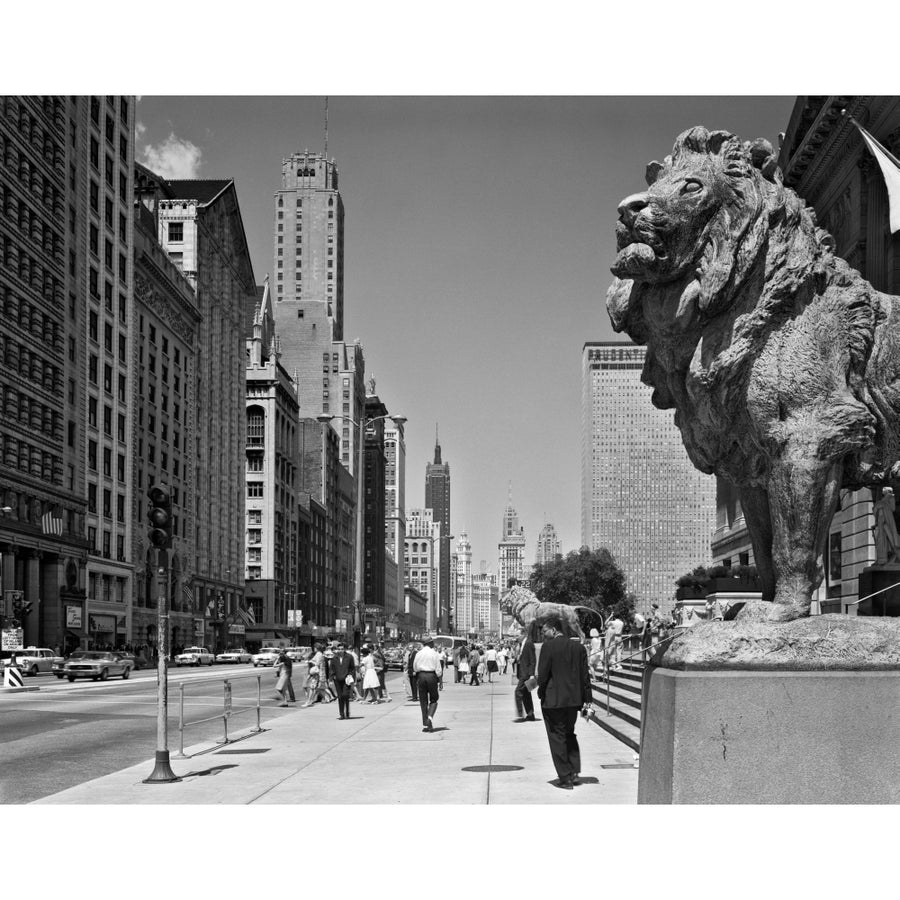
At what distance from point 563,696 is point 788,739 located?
246 inches

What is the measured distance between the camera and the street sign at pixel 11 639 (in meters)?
48.5

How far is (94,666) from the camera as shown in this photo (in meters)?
42.6

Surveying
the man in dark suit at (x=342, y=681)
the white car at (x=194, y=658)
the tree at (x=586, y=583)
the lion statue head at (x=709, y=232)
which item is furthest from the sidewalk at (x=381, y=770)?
the tree at (x=586, y=583)

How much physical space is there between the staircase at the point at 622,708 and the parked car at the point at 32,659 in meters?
29.9

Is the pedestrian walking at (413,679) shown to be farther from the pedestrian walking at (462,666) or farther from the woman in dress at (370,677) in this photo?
the pedestrian walking at (462,666)

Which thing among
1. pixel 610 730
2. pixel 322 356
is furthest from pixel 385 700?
pixel 322 356

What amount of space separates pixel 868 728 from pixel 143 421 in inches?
3204

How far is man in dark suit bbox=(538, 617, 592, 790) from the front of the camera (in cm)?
1139

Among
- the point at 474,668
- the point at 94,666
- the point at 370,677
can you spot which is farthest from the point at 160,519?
the point at 94,666

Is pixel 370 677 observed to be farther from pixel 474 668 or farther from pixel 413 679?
pixel 474 668

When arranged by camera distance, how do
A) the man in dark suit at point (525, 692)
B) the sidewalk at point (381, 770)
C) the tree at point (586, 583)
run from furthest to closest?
the tree at point (586, 583) → the man in dark suit at point (525, 692) → the sidewalk at point (381, 770)

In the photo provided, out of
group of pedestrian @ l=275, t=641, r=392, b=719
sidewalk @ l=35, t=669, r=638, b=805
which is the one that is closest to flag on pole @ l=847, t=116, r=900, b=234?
sidewalk @ l=35, t=669, r=638, b=805

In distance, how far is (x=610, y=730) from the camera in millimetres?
17438
